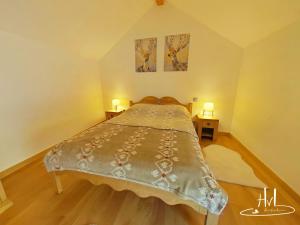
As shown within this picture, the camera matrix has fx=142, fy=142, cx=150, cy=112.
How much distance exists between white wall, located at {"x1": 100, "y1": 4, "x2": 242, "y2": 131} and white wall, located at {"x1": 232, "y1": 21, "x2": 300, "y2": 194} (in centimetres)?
39

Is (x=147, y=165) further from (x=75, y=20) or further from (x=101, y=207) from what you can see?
(x=75, y=20)

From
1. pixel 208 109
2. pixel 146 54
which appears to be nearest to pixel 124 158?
pixel 208 109

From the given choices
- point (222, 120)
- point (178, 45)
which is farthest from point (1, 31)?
point (222, 120)

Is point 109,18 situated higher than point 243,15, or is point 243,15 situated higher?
point 109,18

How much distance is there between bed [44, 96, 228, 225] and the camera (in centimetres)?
112

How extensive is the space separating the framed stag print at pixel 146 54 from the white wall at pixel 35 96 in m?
1.28

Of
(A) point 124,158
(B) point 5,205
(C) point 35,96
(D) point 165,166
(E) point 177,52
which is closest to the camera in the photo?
(D) point 165,166

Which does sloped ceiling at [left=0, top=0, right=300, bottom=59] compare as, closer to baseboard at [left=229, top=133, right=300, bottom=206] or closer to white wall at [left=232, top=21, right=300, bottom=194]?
white wall at [left=232, top=21, right=300, bottom=194]

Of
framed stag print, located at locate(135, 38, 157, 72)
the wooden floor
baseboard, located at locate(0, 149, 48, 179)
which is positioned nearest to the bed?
the wooden floor

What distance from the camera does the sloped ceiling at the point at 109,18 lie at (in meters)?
1.73

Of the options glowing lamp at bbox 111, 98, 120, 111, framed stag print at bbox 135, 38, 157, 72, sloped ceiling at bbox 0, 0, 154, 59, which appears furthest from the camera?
glowing lamp at bbox 111, 98, 120, 111

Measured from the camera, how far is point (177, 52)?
3.17m

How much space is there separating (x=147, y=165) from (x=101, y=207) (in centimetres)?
77

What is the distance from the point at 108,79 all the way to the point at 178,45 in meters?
1.99
